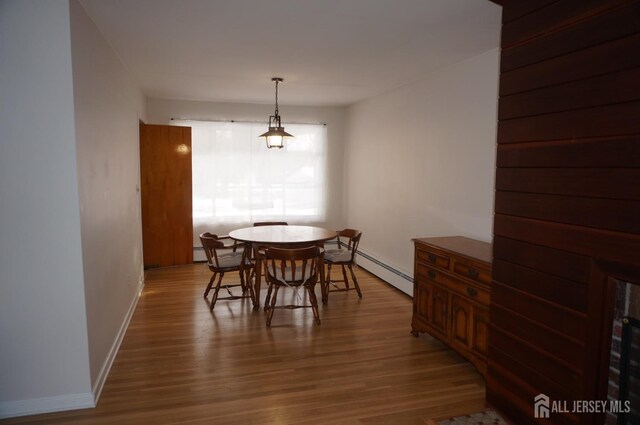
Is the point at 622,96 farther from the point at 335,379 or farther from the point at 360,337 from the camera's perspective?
the point at 360,337

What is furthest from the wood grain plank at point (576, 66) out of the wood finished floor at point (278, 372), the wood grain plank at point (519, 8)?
the wood finished floor at point (278, 372)

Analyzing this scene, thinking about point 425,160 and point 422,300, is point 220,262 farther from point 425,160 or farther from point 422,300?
point 425,160

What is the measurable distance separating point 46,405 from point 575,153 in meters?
3.10

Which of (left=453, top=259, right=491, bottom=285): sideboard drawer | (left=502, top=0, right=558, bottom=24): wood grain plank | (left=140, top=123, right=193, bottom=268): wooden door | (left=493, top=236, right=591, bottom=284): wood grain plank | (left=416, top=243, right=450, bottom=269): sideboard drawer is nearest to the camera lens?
(left=493, top=236, right=591, bottom=284): wood grain plank

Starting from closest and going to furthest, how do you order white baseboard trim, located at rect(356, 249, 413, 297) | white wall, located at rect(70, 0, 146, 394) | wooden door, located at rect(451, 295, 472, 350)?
white wall, located at rect(70, 0, 146, 394), wooden door, located at rect(451, 295, 472, 350), white baseboard trim, located at rect(356, 249, 413, 297)

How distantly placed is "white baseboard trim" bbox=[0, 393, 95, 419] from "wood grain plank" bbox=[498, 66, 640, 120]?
2.90 metres

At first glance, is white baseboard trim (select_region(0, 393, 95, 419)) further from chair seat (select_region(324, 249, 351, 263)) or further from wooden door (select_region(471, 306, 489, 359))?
chair seat (select_region(324, 249, 351, 263))

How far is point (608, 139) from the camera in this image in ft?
5.56

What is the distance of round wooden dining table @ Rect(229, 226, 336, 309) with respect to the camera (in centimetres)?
402

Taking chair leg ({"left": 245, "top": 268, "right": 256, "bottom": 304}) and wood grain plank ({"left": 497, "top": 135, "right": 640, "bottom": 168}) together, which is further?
chair leg ({"left": 245, "top": 268, "right": 256, "bottom": 304})

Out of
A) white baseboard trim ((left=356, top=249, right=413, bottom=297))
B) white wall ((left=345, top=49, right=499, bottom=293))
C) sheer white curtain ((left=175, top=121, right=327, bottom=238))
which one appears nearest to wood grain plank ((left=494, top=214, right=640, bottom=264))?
white wall ((left=345, top=49, right=499, bottom=293))

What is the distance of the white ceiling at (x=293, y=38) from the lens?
255 centimetres

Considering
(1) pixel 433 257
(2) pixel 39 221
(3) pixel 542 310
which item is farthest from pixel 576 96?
(2) pixel 39 221

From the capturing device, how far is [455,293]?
10.0 feet
